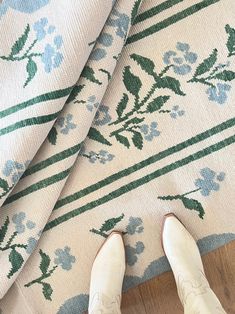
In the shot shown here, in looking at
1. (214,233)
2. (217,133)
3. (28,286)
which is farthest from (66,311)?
(217,133)

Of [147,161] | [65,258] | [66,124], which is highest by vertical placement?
[66,124]

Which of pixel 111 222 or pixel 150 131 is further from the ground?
pixel 150 131

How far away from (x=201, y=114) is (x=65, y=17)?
32cm

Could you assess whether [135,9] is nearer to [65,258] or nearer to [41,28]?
[41,28]

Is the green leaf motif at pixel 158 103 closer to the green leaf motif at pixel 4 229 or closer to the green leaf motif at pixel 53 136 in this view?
the green leaf motif at pixel 53 136

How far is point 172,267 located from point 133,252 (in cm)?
8

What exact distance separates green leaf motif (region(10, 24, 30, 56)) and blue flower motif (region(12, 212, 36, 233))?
31 cm

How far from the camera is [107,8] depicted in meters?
0.77

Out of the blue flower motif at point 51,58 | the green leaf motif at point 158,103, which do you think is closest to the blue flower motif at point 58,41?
the blue flower motif at point 51,58

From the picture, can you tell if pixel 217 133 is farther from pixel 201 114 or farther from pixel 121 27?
pixel 121 27

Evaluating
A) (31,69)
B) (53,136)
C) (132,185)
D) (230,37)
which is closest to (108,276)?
(132,185)

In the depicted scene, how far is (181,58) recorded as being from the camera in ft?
2.83

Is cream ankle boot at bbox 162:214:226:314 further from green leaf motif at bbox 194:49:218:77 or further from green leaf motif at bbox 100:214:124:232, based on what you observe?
green leaf motif at bbox 194:49:218:77

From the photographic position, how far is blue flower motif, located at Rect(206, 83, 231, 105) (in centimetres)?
86
